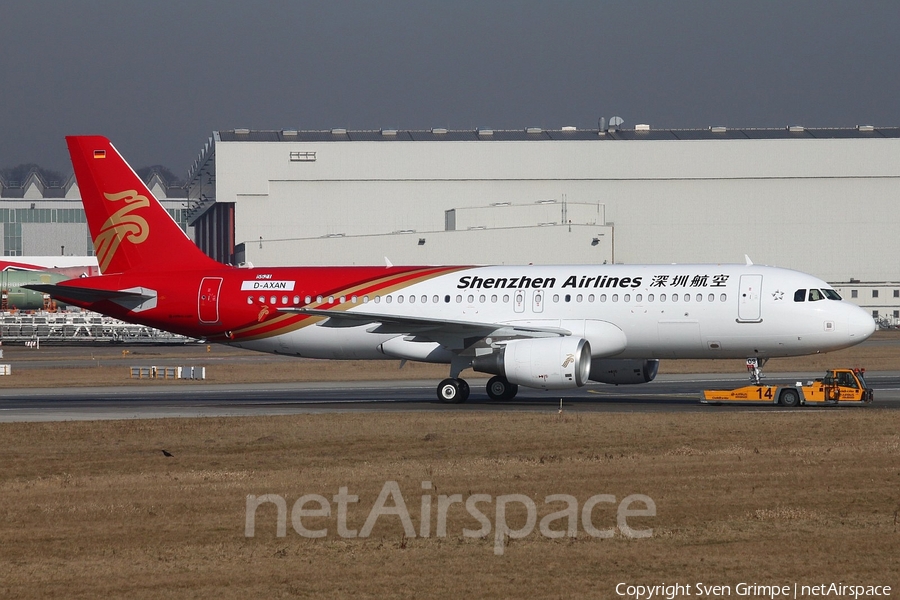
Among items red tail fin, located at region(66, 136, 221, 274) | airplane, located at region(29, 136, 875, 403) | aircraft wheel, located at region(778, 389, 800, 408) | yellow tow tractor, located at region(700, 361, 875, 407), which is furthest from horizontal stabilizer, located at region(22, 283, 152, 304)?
aircraft wheel, located at region(778, 389, 800, 408)

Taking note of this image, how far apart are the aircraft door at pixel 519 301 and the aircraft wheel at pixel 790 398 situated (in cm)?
833

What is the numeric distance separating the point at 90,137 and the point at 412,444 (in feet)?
71.4

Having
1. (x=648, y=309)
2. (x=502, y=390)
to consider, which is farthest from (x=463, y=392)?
(x=648, y=309)

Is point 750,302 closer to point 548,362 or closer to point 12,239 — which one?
point 548,362

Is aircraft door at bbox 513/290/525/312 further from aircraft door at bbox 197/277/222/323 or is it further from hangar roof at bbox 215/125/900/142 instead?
hangar roof at bbox 215/125/900/142

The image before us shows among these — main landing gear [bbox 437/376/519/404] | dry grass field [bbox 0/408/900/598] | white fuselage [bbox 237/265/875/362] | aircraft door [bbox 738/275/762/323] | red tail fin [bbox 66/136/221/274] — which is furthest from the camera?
red tail fin [bbox 66/136/221/274]

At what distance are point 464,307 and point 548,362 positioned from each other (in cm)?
475

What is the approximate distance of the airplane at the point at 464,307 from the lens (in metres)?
32.5

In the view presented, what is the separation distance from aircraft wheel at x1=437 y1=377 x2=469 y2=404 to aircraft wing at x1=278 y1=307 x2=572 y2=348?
125 centimetres

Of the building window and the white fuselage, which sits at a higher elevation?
the building window

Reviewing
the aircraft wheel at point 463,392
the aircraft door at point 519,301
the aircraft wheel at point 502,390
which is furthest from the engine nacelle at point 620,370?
the aircraft wheel at point 463,392

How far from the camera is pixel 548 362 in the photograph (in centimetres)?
3141

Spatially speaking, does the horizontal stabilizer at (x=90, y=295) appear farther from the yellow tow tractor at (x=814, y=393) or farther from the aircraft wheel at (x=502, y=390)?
the yellow tow tractor at (x=814, y=393)

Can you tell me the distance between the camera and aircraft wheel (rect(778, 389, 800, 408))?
31.0m
